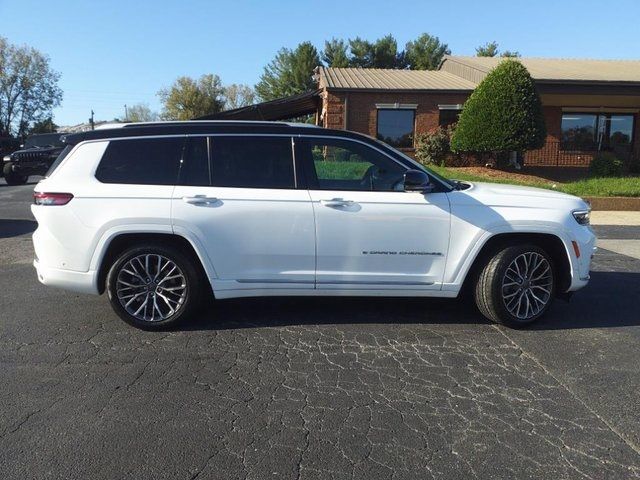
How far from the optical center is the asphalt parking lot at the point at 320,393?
10.0 ft

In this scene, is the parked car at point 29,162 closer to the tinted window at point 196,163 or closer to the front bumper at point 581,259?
the tinted window at point 196,163

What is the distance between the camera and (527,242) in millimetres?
5145

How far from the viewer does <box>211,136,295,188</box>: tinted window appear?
16.4 feet

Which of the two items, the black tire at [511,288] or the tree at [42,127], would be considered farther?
the tree at [42,127]

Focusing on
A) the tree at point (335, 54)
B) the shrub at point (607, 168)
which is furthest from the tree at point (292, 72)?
the shrub at point (607, 168)

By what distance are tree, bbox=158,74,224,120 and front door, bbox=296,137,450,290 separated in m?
54.1

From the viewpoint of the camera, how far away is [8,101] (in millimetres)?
62062

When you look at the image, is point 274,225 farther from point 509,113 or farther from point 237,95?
point 237,95

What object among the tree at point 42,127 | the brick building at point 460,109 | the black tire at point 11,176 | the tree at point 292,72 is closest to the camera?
the black tire at point 11,176

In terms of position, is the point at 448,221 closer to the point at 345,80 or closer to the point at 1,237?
the point at 1,237

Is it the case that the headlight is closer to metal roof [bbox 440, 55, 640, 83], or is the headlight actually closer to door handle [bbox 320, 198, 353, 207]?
door handle [bbox 320, 198, 353, 207]

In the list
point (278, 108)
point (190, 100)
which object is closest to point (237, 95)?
point (190, 100)

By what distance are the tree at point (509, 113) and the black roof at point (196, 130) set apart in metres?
13.2

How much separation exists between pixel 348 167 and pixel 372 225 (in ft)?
2.00
